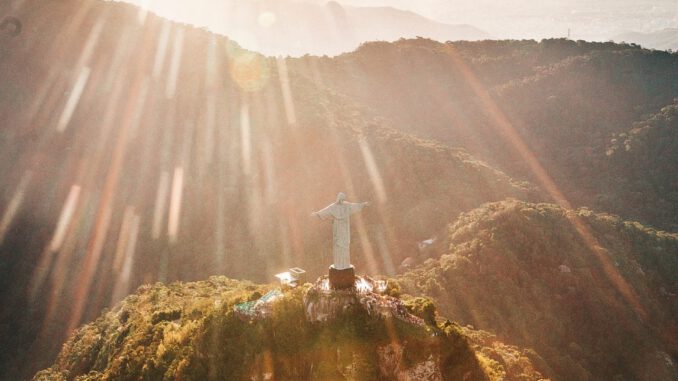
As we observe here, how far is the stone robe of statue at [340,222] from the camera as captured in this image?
41.2 ft

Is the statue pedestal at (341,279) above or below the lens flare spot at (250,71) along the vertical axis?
above

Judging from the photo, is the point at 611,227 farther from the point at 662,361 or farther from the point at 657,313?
the point at 662,361

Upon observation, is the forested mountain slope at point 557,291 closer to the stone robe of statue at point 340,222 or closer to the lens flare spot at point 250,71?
the stone robe of statue at point 340,222

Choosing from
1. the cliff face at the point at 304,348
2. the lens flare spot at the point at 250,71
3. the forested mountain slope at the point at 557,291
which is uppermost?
the cliff face at the point at 304,348

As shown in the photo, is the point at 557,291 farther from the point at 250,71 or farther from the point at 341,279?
the point at 250,71

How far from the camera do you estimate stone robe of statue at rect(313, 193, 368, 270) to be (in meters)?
12.6

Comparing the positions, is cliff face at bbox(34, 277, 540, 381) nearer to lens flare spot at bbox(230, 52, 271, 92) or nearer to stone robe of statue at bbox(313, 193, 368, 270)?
stone robe of statue at bbox(313, 193, 368, 270)

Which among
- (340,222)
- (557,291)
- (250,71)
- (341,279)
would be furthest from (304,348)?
(250,71)

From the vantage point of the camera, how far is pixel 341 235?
12766 millimetres

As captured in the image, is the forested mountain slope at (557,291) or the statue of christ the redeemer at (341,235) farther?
the forested mountain slope at (557,291)

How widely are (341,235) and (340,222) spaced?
17.2 inches

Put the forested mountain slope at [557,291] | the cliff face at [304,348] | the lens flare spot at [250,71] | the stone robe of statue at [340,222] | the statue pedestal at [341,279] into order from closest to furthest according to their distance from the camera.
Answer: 1. the cliff face at [304,348]
2. the stone robe of statue at [340,222]
3. the statue pedestal at [341,279]
4. the forested mountain slope at [557,291]
5. the lens flare spot at [250,71]

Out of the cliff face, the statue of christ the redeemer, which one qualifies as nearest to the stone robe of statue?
the statue of christ the redeemer

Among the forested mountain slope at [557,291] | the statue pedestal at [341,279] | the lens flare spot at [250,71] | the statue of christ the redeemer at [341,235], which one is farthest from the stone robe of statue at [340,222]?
the lens flare spot at [250,71]
